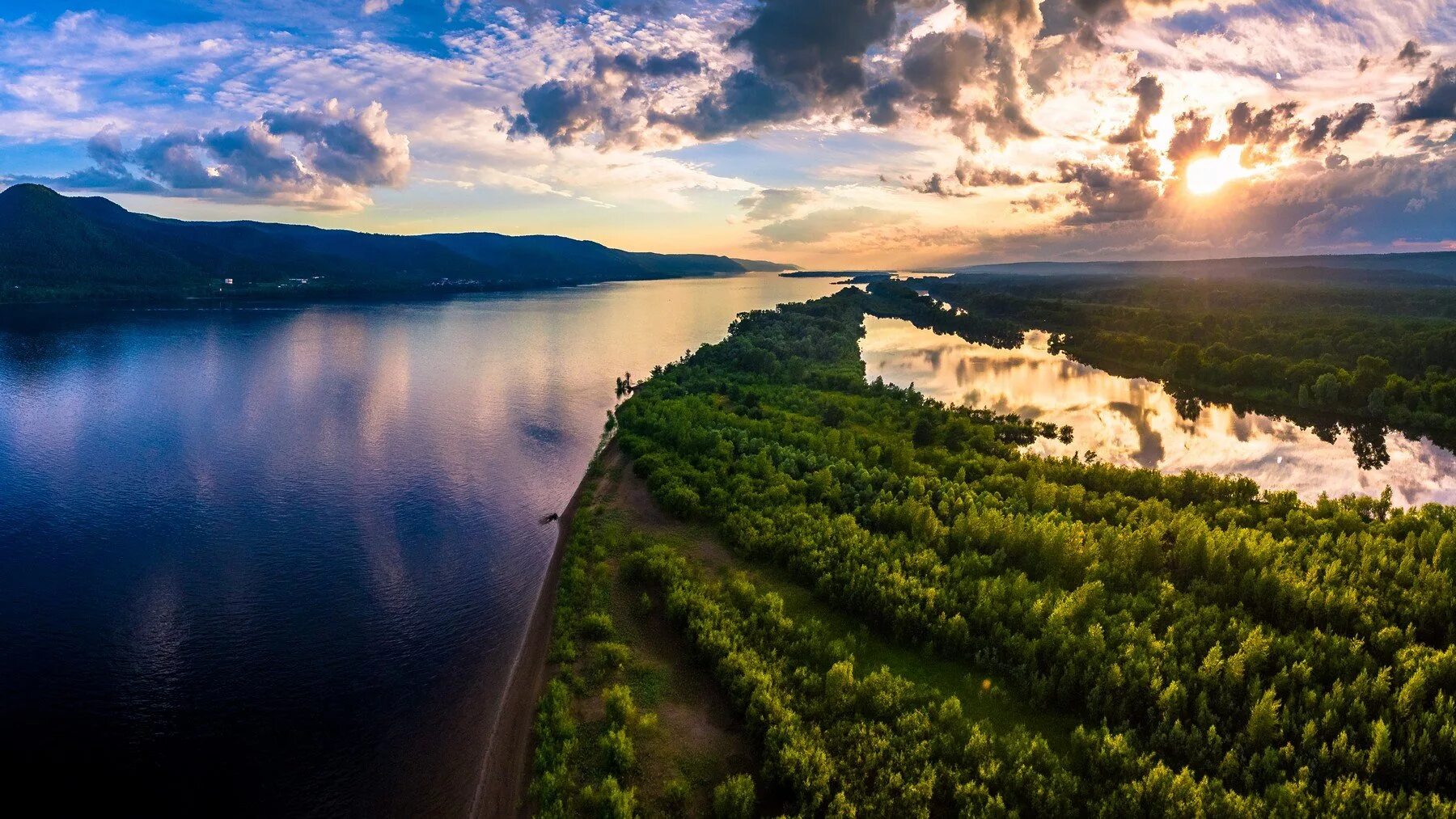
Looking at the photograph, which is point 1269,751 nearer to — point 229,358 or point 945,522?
point 945,522

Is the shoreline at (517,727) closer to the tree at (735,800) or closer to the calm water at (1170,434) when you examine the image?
the tree at (735,800)

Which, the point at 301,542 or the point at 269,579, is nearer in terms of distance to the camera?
the point at 269,579

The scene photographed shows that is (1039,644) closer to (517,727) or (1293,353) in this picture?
(517,727)

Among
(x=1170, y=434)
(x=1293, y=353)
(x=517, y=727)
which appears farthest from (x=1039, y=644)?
(x=1293, y=353)

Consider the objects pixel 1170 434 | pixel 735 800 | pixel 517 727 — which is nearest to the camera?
pixel 735 800

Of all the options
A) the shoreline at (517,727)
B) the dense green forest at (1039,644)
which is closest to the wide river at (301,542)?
the shoreline at (517,727)

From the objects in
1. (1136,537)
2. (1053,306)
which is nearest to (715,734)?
(1136,537)
